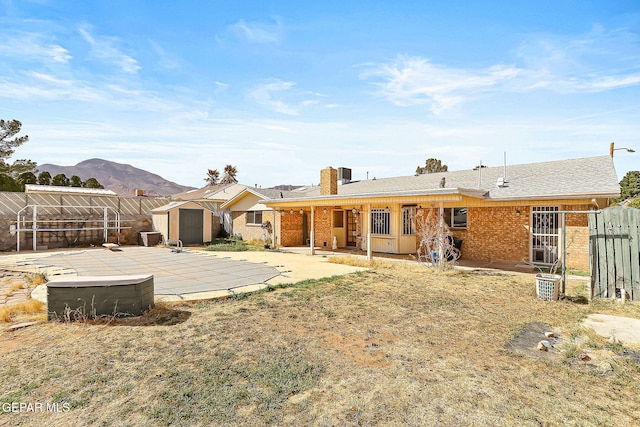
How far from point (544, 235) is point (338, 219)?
958 centimetres

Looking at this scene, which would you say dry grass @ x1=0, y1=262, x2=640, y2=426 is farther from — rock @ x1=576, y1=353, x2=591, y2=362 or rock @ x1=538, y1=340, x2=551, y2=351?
rock @ x1=538, y1=340, x2=551, y2=351

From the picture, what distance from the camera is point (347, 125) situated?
1348 centimetres

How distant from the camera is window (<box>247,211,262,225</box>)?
1942 centimetres

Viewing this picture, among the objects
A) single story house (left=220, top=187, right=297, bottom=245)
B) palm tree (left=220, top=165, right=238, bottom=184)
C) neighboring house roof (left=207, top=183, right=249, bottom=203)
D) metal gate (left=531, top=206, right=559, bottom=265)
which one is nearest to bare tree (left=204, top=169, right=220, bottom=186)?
palm tree (left=220, top=165, right=238, bottom=184)

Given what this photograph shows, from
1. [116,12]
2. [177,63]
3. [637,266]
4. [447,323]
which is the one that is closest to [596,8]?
[637,266]

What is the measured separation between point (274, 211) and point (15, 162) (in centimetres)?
3112

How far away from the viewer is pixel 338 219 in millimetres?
17688

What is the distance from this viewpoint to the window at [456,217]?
1327cm

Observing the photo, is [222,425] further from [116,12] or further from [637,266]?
[116,12]

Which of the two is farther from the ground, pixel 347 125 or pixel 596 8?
pixel 596 8

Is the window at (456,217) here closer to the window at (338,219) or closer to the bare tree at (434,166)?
the window at (338,219)

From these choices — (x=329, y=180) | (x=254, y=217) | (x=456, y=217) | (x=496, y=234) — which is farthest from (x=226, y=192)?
(x=496, y=234)

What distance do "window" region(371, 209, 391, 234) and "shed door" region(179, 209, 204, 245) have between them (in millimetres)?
10840

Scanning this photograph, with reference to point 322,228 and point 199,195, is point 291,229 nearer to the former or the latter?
point 322,228
